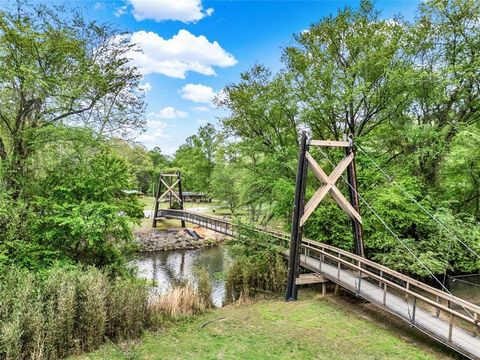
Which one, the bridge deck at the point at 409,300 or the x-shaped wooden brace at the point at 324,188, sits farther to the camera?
the x-shaped wooden brace at the point at 324,188

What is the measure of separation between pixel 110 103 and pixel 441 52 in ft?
42.5

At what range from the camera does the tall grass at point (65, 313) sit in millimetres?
5395

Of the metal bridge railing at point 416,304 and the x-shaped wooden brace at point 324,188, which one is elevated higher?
the x-shaped wooden brace at point 324,188

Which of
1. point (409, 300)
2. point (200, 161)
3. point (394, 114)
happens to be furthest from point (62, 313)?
point (200, 161)

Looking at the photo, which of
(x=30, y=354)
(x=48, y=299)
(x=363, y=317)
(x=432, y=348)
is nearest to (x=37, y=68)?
(x=48, y=299)

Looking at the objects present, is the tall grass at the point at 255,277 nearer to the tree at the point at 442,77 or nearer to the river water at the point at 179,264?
the river water at the point at 179,264

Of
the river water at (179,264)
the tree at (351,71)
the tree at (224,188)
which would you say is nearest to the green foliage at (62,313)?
the river water at (179,264)

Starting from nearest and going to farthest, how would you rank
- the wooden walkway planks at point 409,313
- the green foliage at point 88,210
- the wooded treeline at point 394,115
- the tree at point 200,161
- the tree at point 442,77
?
the wooden walkway planks at point 409,313
the green foliage at point 88,210
the wooded treeline at point 394,115
the tree at point 442,77
the tree at point 200,161

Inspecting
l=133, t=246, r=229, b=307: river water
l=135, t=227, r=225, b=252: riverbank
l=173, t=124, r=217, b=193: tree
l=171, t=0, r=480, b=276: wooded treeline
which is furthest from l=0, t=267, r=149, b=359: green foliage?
l=173, t=124, r=217, b=193: tree

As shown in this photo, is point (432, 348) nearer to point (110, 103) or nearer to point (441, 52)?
point (441, 52)

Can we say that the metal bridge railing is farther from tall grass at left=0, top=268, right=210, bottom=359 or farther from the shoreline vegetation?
tall grass at left=0, top=268, right=210, bottom=359

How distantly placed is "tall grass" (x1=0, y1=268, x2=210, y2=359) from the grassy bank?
0.46 m

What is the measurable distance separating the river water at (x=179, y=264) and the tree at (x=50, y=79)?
7247mm

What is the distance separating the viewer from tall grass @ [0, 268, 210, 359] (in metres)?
→ 5.39
